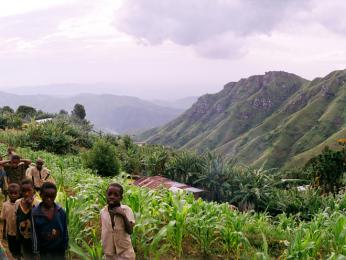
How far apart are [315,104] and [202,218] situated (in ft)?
457

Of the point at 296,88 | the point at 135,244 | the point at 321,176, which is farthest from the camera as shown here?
the point at 296,88

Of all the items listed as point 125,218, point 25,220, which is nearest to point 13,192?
point 25,220

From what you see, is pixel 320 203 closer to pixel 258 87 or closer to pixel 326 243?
pixel 326 243

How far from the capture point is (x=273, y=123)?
474ft

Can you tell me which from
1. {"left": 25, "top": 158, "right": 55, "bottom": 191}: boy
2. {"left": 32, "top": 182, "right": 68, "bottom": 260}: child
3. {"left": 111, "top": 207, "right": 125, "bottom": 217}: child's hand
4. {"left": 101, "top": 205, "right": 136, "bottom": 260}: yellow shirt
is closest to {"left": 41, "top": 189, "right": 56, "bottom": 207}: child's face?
{"left": 32, "top": 182, "right": 68, "bottom": 260}: child

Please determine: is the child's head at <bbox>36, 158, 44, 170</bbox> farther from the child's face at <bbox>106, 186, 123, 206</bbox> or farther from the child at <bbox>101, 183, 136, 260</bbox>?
the child's face at <bbox>106, 186, 123, 206</bbox>

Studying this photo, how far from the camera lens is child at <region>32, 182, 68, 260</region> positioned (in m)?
4.23

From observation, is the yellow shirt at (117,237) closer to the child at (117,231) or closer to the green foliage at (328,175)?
the child at (117,231)

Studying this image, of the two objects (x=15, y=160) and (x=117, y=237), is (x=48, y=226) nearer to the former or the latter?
(x=117, y=237)

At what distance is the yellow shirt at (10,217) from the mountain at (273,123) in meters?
88.0

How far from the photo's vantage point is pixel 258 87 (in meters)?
194

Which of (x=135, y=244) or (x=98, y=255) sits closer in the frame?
(x=98, y=255)

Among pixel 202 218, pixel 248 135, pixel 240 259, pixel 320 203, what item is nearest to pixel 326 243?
pixel 240 259

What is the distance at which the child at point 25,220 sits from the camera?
452 cm
